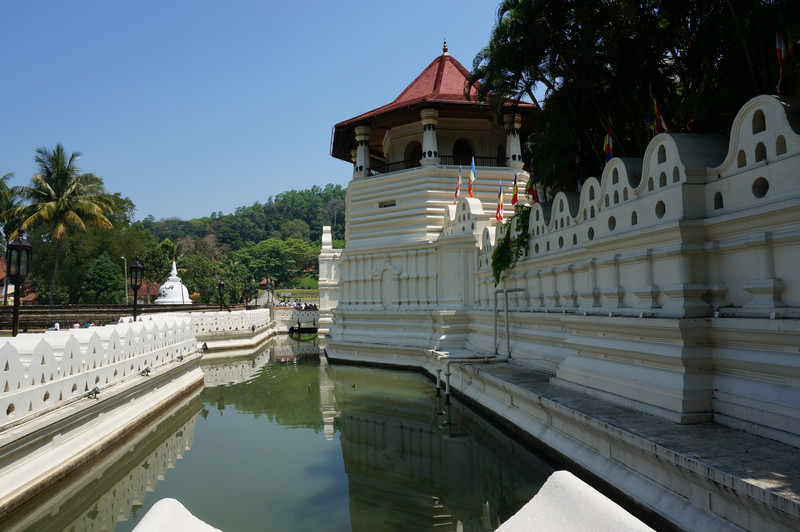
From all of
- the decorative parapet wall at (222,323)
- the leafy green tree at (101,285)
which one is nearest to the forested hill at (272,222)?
the leafy green tree at (101,285)

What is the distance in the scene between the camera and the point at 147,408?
1172 cm

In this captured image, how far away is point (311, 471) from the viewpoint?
8812 mm

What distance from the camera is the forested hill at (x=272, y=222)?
133m

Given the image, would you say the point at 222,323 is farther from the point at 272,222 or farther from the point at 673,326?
the point at 272,222

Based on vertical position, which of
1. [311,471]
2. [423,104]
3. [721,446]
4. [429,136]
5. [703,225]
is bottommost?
[311,471]

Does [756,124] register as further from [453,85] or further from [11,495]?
[453,85]

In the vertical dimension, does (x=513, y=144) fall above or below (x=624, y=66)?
above

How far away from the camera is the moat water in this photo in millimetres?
6859

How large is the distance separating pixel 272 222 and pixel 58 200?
116 meters

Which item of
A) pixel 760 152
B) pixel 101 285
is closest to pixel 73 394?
pixel 760 152

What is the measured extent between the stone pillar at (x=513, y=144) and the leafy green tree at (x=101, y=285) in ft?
115

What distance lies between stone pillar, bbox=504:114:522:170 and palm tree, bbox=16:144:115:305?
3277 centimetres

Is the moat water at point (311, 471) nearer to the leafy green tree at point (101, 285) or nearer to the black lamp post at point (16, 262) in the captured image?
the black lamp post at point (16, 262)

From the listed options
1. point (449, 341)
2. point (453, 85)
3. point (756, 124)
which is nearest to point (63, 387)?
point (756, 124)
